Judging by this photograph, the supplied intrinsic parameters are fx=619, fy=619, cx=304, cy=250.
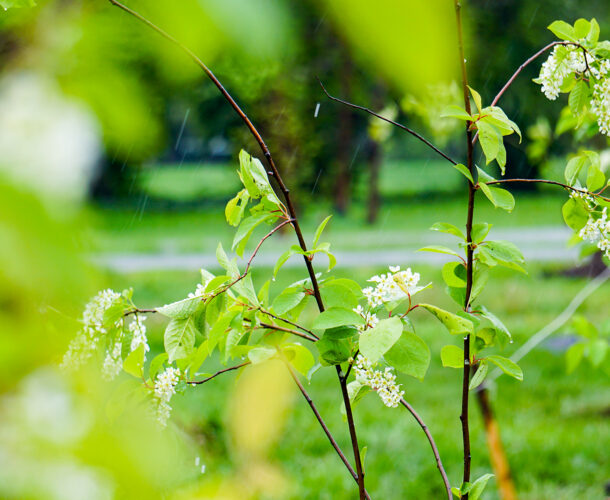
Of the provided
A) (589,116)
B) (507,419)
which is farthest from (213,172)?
(589,116)

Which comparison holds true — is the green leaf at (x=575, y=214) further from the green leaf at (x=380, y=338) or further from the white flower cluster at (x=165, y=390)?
the white flower cluster at (x=165, y=390)

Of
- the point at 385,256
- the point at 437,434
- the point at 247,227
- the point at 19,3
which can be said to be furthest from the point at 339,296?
the point at 385,256

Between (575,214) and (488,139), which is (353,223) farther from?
(488,139)

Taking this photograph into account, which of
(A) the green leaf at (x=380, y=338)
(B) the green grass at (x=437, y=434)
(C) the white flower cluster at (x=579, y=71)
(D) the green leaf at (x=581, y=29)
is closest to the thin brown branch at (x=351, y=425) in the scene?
(A) the green leaf at (x=380, y=338)

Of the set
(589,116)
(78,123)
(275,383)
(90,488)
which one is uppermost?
(589,116)

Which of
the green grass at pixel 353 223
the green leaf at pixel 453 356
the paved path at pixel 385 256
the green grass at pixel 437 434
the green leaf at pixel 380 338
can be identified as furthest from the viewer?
the green grass at pixel 353 223

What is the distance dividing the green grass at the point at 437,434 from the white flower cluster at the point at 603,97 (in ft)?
4.76

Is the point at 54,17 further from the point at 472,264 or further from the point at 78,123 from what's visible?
the point at 472,264

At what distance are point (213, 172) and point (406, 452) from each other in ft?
31.0

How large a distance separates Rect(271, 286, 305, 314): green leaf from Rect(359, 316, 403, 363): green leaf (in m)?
0.16

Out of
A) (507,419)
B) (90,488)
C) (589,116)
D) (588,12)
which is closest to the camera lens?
(90,488)

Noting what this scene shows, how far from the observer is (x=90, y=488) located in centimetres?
25

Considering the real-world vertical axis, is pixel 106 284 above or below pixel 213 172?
below

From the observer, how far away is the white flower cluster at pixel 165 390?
3.17 feet
